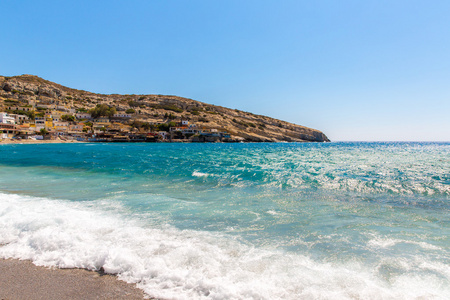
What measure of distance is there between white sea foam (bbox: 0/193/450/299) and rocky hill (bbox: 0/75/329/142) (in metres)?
125

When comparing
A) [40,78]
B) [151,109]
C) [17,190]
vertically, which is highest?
[40,78]

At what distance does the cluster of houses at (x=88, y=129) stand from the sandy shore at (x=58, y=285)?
108325 millimetres

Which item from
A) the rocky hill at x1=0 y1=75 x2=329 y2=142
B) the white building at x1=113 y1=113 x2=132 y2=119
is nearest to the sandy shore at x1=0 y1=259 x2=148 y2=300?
the rocky hill at x1=0 y1=75 x2=329 y2=142

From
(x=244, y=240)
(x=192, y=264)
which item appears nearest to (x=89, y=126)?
(x=244, y=240)

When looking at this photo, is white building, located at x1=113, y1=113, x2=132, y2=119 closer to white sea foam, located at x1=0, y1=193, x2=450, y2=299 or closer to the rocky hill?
the rocky hill

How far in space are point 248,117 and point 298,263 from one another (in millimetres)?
164743

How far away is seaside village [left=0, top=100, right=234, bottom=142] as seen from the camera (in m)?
97.3

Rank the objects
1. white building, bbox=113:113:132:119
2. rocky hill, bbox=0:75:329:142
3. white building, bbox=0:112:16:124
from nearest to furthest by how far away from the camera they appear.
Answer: white building, bbox=0:112:16:124 < white building, bbox=113:113:132:119 < rocky hill, bbox=0:75:329:142

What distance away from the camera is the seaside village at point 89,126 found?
3831 inches

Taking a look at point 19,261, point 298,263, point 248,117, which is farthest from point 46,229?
point 248,117

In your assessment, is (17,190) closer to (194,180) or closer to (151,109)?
(194,180)

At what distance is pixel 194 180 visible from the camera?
15.4m

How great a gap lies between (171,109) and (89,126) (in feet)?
188

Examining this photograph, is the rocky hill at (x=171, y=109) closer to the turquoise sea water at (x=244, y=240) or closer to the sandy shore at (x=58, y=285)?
the turquoise sea water at (x=244, y=240)
